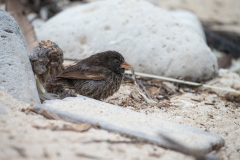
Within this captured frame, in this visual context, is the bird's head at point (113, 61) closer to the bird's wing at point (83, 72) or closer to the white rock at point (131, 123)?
the bird's wing at point (83, 72)

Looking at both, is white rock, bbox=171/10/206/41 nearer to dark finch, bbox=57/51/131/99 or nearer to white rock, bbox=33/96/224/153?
dark finch, bbox=57/51/131/99

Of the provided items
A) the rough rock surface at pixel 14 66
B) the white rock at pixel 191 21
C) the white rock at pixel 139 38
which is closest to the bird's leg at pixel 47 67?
the rough rock surface at pixel 14 66

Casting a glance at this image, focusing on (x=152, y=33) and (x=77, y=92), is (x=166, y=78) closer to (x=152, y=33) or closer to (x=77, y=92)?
(x=152, y=33)

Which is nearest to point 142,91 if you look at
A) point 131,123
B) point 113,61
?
point 113,61

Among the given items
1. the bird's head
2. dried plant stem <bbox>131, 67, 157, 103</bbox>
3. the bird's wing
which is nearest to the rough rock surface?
the bird's wing

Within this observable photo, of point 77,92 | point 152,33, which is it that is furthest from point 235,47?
point 77,92

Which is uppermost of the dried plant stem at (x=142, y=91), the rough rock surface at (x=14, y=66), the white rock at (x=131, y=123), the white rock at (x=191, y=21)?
the rough rock surface at (x=14, y=66)
